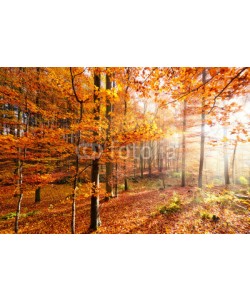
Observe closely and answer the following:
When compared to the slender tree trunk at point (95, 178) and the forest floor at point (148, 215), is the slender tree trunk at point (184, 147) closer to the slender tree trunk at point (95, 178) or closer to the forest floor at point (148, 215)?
the forest floor at point (148, 215)

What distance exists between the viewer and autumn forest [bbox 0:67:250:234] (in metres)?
2.78

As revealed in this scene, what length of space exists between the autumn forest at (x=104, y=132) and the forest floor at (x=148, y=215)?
0.02m

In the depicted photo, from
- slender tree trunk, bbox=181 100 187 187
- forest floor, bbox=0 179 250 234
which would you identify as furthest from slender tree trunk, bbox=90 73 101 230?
slender tree trunk, bbox=181 100 187 187

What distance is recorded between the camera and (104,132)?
318cm

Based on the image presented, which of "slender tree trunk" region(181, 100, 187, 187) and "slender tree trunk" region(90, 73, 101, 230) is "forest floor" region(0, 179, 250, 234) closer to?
"slender tree trunk" region(90, 73, 101, 230)

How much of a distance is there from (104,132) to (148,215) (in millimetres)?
2502

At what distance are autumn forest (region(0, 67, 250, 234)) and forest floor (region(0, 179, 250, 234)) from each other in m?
0.02

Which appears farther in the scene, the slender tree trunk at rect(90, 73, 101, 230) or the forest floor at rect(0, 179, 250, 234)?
the slender tree trunk at rect(90, 73, 101, 230)

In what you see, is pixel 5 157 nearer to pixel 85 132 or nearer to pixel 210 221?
pixel 85 132

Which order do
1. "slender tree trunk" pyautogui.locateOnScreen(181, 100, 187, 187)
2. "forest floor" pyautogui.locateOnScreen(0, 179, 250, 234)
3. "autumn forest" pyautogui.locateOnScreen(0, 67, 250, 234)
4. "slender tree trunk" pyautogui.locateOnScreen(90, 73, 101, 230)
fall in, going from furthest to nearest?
"slender tree trunk" pyautogui.locateOnScreen(181, 100, 187, 187) → "slender tree trunk" pyautogui.locateOnScreen(90, 73, 101, 230) → "forest floor" pyautogui.locateOnScreen(0, 179, 250, 234) → "autumn forest" pyautogui.locateOnScreen(0, 67, 250, 234)
